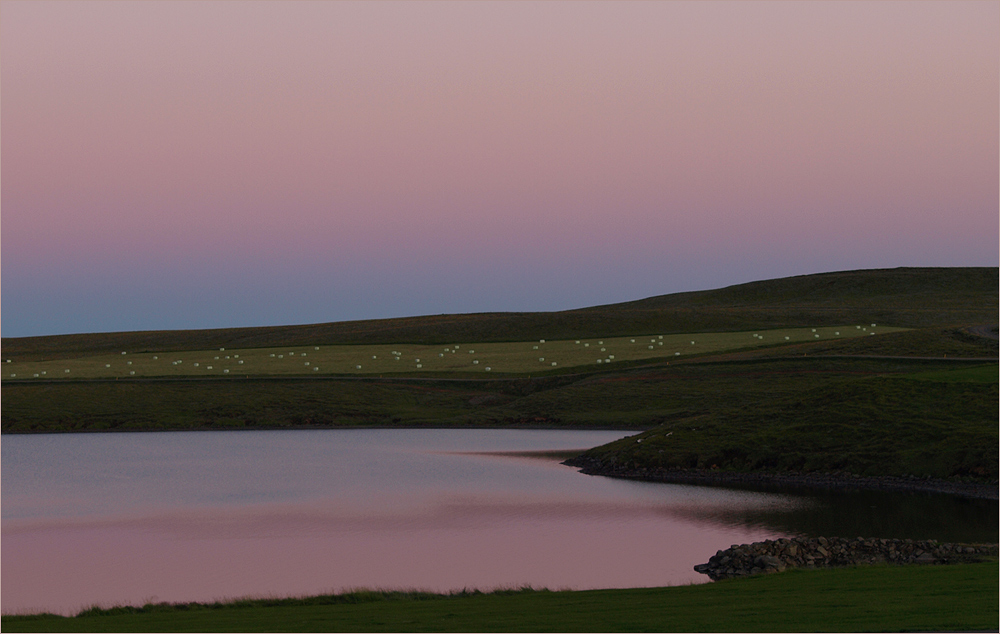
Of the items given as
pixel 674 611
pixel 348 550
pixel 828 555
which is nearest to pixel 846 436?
pixel 828 555

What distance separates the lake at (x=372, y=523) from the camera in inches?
1221

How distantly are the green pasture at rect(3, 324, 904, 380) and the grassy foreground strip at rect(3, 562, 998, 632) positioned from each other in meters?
75.2

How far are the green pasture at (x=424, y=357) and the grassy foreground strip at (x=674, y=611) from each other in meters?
75.2

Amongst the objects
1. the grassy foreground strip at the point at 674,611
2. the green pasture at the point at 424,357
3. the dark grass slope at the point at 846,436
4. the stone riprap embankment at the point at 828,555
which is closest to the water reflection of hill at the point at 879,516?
the dark grass slope at the point at 846,436

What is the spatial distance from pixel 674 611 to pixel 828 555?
13.9 metres

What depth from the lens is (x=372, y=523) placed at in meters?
40.5

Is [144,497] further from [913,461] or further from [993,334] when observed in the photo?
[993,334]

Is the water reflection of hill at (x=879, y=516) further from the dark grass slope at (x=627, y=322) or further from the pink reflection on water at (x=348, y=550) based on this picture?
the dark grass slope at (x=627, y=322)

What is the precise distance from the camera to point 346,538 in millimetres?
37469

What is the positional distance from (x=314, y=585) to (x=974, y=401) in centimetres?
3864

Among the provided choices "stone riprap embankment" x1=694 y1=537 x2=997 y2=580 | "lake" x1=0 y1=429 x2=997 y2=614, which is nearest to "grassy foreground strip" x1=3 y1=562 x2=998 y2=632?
"stone riprap embankment" x1=694 y1=537 x2=997 y2=580

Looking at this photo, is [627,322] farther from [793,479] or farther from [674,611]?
[674,611]

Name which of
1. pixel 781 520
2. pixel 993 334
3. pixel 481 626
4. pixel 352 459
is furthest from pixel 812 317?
pixel 481 626

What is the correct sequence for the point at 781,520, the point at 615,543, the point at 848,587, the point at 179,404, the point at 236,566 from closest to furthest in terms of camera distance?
the point at 848,587
the point at 236,566
the point at 615,543
the point at 781,520
the point at 179,404
